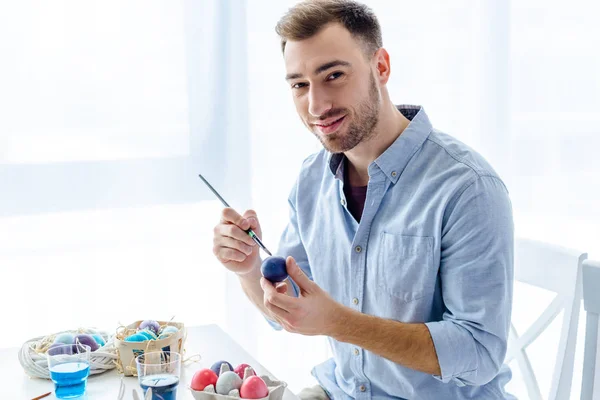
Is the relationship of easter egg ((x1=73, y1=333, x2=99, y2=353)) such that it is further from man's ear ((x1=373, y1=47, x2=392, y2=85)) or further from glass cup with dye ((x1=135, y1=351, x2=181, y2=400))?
man's ear ((x1=373, y1=47, x2=392, y2=85))

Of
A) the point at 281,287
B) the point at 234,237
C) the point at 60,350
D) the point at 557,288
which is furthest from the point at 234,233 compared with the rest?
the point at 557,288

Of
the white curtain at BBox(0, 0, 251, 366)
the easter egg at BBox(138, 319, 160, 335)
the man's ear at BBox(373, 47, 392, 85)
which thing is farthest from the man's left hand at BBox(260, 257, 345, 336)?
the white curtain at BBox(0, 0, 251, 366)

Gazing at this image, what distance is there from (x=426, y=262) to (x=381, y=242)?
120mm

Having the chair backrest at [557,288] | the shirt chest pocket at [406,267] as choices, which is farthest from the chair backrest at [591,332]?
the shirt chest pocket at [406,267]

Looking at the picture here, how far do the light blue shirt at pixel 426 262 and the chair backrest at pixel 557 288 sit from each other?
4.6 inches

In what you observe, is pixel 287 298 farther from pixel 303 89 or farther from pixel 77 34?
pixel 77 34

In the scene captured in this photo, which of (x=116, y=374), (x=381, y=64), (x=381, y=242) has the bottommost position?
(x=116, y=374)

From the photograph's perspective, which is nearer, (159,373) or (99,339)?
(159,373)

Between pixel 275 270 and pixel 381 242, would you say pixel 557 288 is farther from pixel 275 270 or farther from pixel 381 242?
pixel 275 270

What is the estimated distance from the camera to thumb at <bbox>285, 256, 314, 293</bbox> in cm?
127

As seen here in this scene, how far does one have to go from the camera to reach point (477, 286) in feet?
4.50

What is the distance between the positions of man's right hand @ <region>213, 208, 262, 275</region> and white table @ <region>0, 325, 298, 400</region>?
185 mm

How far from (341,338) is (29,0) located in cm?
148

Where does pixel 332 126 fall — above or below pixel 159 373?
above
